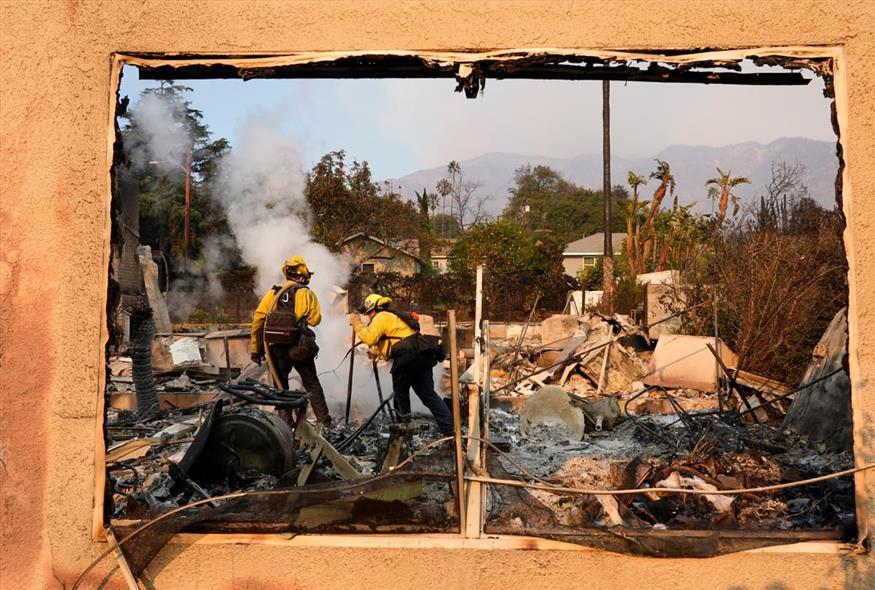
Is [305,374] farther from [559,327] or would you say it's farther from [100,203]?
[559,327]

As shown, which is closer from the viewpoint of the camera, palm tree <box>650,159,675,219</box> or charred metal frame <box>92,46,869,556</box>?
charred metal frame <box>92,46,869,556</box>

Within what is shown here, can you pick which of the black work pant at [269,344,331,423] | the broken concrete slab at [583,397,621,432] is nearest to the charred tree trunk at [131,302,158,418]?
the black work pant at [269,344,331,423]

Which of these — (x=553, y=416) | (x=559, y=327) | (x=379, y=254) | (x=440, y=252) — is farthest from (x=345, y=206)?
(x=553, y=416)

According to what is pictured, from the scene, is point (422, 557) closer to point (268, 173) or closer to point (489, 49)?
point (489, 49)

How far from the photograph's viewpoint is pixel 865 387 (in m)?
3.20

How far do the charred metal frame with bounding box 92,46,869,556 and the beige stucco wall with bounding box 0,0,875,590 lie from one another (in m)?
0.04

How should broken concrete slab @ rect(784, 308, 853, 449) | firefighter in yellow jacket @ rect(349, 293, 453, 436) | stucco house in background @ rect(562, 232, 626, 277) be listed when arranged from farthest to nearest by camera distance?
stucco house in background @ rect(562, 232, 626, 277) → firefighter in yellow jacket @ rect(349, 293, 453, 436) → broken concrete slab @ rect(784, 308, 853, 449)

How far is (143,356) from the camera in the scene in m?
8.44

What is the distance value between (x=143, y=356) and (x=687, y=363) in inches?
316

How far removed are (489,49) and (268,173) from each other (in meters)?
28.6

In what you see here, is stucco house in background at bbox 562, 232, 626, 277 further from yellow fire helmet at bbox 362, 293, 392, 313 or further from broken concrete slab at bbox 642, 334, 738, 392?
yellow fire helmet at bbox 362, 293, 392, 313

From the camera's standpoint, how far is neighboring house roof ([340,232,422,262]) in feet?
114

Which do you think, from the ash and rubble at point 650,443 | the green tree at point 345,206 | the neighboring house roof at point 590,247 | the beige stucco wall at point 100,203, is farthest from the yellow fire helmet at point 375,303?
the neighboring house roof at point 590,247

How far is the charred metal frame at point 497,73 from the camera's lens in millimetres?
3209
